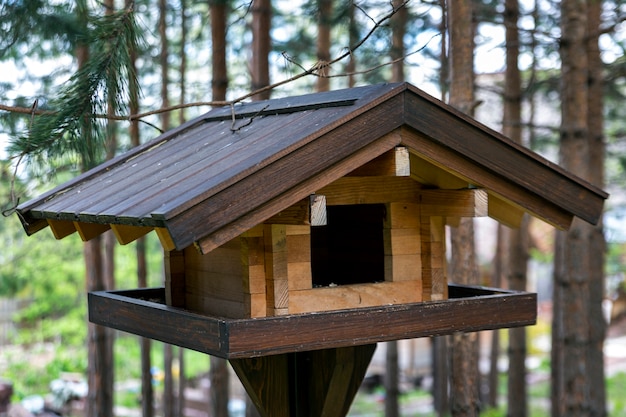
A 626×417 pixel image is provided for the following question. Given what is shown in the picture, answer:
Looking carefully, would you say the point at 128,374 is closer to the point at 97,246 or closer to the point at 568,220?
the point at 97,246

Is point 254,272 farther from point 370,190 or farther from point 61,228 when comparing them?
point 61,228

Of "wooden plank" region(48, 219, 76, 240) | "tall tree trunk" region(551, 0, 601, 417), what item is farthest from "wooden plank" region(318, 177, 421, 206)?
"tall tree trunk" region(551, 0, 601, 417)

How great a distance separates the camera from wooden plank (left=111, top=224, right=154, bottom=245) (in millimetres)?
4077

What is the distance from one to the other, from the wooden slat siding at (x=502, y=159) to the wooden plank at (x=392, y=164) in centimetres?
7

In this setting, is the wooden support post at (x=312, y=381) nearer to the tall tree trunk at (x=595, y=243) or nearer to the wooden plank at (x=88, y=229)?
the wooden plank at (x=88, y=229)

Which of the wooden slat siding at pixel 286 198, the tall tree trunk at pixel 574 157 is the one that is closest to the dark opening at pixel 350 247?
the wooden slat siding at pixel 286 198

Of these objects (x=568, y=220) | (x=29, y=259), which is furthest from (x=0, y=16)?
(x=29, y=259)

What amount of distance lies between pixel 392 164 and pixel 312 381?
1.37m

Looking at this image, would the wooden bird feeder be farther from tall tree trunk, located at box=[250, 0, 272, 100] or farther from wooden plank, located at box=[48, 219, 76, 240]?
tall tree trunk, located at box=[250, 0, 272, 100]

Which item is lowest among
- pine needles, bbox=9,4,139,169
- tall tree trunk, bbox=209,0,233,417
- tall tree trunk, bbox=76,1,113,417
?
tall tree trunk, bbox=76,1,113,417

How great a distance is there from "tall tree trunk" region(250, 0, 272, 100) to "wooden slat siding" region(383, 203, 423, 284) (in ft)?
14.1

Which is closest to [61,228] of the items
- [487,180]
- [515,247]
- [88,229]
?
[88,229]

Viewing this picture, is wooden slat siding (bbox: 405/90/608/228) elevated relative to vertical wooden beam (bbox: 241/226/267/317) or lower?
elevated

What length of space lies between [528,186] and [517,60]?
22.0 feet
